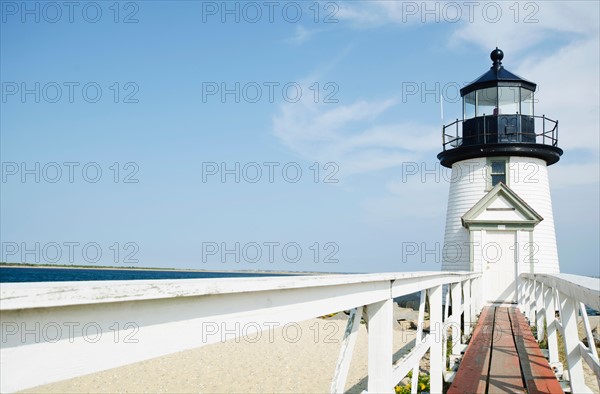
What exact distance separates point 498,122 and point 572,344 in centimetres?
1246

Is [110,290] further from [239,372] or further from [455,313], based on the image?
[239,372]

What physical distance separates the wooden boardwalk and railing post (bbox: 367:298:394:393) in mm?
1880

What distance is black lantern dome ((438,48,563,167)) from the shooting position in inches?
595

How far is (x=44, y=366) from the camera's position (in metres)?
1.02

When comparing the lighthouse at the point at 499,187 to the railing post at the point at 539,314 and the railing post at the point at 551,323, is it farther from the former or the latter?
the railing post at the point at 551,323

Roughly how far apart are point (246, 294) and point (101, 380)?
33.2ft

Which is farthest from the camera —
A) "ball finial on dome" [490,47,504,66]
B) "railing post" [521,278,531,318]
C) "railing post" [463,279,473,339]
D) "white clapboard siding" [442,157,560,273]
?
"ball finial on dome" [490,47,504,66]

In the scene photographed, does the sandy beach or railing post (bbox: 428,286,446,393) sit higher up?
railing post (bbox: 428,286,446,393)

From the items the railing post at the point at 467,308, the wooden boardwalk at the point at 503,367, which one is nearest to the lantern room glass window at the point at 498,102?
the railing post at the point at 467,308

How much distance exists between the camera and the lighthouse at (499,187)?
14.2m

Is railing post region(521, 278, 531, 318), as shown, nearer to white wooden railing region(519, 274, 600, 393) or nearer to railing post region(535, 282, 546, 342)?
railing post region(535, 282, 546, 342)

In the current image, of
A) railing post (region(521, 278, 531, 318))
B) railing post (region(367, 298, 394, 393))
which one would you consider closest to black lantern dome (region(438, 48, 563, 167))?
railing post (region(521, 278, 531, 318))

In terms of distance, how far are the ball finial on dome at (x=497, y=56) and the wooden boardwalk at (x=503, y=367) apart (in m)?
10.8

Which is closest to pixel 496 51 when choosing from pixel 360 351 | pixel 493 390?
pixel 360 351
